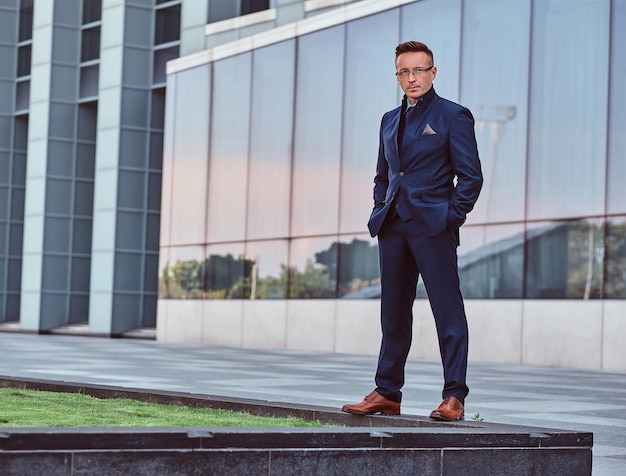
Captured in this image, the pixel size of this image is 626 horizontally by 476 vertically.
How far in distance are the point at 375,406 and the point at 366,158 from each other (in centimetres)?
1845

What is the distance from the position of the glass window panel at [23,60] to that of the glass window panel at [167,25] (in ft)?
Answer: 21.3

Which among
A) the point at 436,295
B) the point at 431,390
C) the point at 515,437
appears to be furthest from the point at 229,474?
the point at 431,390

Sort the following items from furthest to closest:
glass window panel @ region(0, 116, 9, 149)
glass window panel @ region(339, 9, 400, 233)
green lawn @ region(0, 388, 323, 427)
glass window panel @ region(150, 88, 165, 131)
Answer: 1. glass window panel @ region(0, 116, 9, 149)
2. glass window panel @ region(150, 88, 165, 131)
3. glass window panel @ region(339, 9, 400, 233)
4. green lawn @ region(0, 388, 323, 427)

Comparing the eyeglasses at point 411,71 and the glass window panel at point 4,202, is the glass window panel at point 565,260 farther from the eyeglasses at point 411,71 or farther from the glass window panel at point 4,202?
the glass window panel at point 4,202

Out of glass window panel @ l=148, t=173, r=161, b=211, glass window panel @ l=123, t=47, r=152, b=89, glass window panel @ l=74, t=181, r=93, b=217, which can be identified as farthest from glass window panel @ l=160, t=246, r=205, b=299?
glass window panel @ l=74, t=181, r=93, b=217

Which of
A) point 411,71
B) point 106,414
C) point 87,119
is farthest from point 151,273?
point 411,71

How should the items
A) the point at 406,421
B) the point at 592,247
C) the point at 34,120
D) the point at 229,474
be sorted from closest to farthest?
the point at 229,474, the point at 406,421, the point at 592,247, the point at 34,120

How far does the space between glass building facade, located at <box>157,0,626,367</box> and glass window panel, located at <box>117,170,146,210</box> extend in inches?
85.5

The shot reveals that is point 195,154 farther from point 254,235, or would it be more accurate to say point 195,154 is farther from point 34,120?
point 34,120

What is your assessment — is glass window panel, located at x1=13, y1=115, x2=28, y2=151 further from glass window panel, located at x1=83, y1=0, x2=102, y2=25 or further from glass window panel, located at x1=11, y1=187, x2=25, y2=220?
glass window panel, located at x1=83, y1=0, x2=102, y2=25

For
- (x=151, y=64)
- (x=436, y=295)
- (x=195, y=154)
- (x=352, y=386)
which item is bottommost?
(x=352, y=386)

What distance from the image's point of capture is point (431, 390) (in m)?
12.3

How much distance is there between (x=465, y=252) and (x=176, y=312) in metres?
10.2

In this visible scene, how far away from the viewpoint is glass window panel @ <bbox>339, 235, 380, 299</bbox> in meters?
24.1
